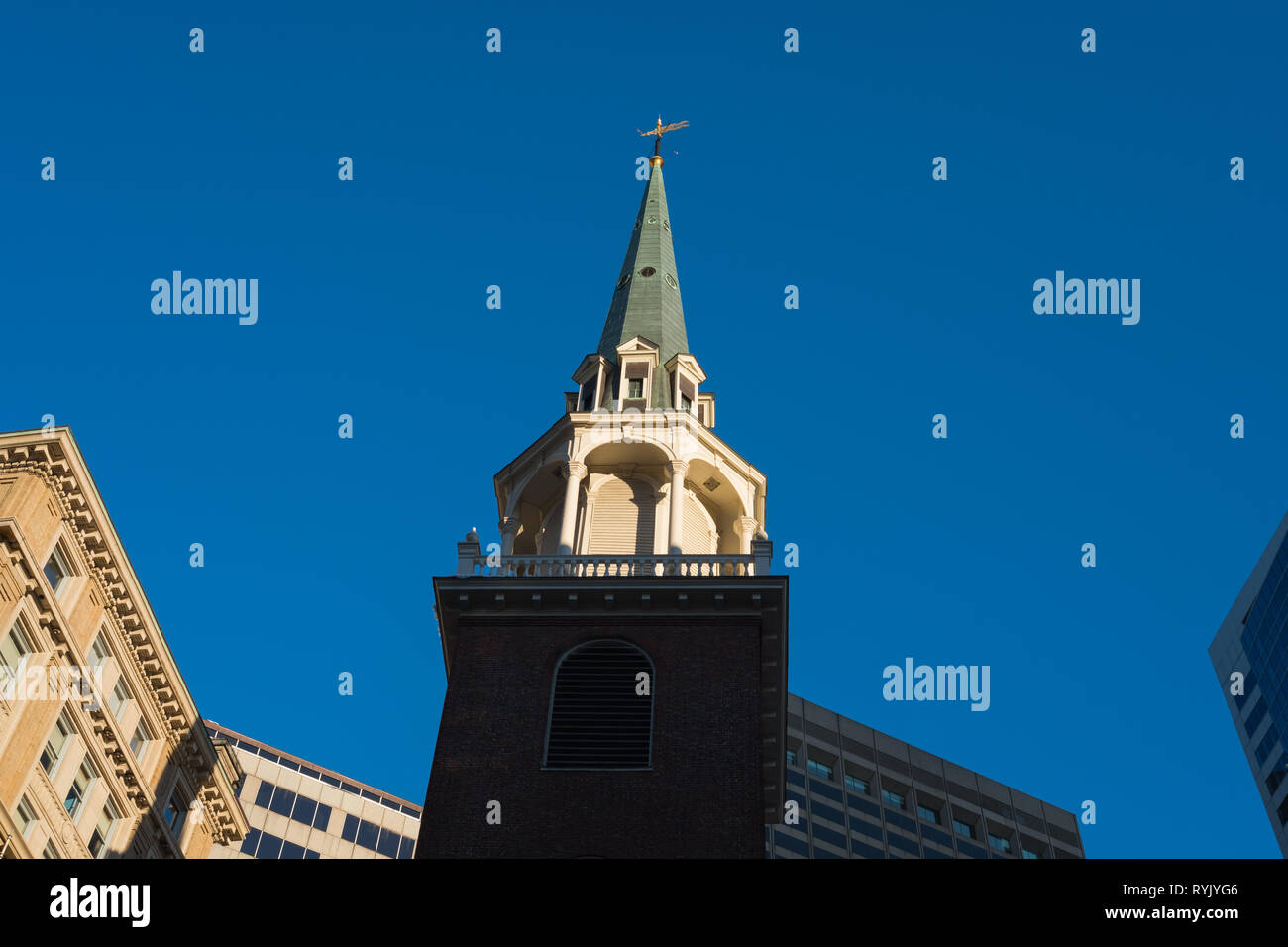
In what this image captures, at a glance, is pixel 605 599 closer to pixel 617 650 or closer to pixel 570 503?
pixel 617 650

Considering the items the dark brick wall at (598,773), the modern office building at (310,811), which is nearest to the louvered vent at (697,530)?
the dark brick wall at (598,773)

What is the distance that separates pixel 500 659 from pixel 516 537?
903cm

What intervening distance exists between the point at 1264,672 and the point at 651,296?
66394 mm

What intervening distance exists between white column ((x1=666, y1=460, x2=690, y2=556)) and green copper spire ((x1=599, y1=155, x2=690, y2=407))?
4216mm

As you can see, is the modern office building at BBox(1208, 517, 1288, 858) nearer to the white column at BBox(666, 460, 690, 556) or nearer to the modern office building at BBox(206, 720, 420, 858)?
the modern office building at BBox(206, 720, 420, 858)

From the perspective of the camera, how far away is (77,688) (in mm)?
46844

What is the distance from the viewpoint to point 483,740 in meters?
36.8

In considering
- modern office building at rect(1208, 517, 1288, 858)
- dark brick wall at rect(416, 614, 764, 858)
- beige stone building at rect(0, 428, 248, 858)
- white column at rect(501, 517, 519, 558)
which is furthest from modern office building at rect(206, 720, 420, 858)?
dark brick wall at rect(416, 614, 764, 858)

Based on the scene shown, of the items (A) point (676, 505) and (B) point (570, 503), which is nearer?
(A) point (676, 505)

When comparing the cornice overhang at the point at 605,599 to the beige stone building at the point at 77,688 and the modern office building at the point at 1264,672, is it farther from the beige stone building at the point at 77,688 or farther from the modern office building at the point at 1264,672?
the modern office building at the point at 1264,672

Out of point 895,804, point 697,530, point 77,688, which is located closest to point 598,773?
point 697,530

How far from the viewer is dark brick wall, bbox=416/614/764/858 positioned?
34.7m

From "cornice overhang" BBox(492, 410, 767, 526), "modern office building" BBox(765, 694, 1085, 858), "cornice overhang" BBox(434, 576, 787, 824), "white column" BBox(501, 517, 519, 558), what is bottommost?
"cornice overhang" BBox(434, 576, 787, 824)
